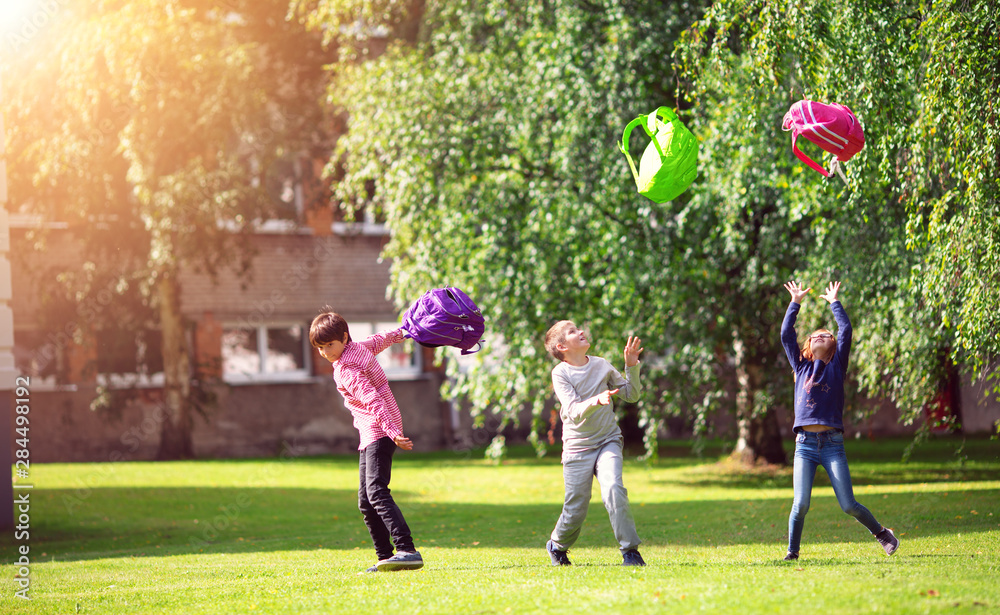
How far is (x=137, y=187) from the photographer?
18281 millimetres

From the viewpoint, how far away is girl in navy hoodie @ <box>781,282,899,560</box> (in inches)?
259

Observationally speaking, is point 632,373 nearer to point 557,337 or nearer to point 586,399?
point 586,399

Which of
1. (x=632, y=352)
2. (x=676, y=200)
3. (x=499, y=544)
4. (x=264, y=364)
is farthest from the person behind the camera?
(x=264, y=364)

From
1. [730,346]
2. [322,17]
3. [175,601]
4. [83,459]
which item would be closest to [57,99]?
[322,17]

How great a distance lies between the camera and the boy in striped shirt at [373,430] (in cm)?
670

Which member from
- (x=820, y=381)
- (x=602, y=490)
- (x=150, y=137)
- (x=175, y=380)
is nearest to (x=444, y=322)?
(x=602, y=490)

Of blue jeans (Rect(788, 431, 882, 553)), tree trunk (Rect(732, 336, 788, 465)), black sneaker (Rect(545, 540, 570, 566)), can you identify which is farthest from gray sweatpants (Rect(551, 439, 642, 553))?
tree trunk (Rect(732, 336, 788, 465))

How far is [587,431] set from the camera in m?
6.44

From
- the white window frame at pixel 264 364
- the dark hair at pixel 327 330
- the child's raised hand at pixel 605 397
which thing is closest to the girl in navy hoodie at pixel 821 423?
the child's raised hand at pixel 605 397

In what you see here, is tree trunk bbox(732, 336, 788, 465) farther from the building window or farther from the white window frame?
the building window

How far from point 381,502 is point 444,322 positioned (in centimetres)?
134

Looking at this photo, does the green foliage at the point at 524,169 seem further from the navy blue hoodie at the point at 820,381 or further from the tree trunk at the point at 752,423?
the navy blue hoodie at the point at 820,381

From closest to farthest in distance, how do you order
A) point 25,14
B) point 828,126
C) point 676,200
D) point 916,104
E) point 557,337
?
point 557,337 < point 828,126 < point 916,104 < point 676,200 < point 25,14

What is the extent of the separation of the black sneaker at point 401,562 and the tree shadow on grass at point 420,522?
2062 millimetres
